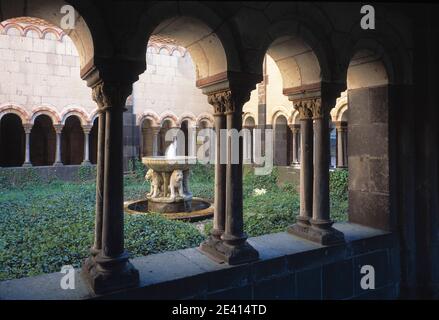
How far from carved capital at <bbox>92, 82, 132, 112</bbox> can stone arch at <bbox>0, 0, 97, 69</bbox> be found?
0.20 m

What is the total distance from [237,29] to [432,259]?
10.5 feet

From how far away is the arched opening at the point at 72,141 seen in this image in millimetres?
16047

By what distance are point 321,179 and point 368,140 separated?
100 cm

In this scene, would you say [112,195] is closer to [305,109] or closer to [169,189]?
[305,109]

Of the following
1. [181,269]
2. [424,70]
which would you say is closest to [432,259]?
[424,70]

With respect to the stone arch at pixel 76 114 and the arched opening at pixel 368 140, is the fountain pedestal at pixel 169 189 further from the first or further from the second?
the stone arch at pixel 76 114

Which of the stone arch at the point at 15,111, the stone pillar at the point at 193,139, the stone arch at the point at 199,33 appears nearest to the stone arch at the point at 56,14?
the stone arch at the point at 199,33

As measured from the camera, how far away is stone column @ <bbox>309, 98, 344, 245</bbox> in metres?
3.31

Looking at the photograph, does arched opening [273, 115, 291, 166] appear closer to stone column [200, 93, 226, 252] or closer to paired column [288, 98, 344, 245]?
paired column [288, 98, 344, 245]

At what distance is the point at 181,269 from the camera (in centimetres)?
263

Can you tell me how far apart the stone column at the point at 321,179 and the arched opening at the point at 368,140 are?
0.78 meters

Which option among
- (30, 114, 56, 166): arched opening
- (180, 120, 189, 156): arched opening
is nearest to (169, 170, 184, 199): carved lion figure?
(180, 120, 189, 156): arched opening

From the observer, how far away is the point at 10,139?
15.7 metres
